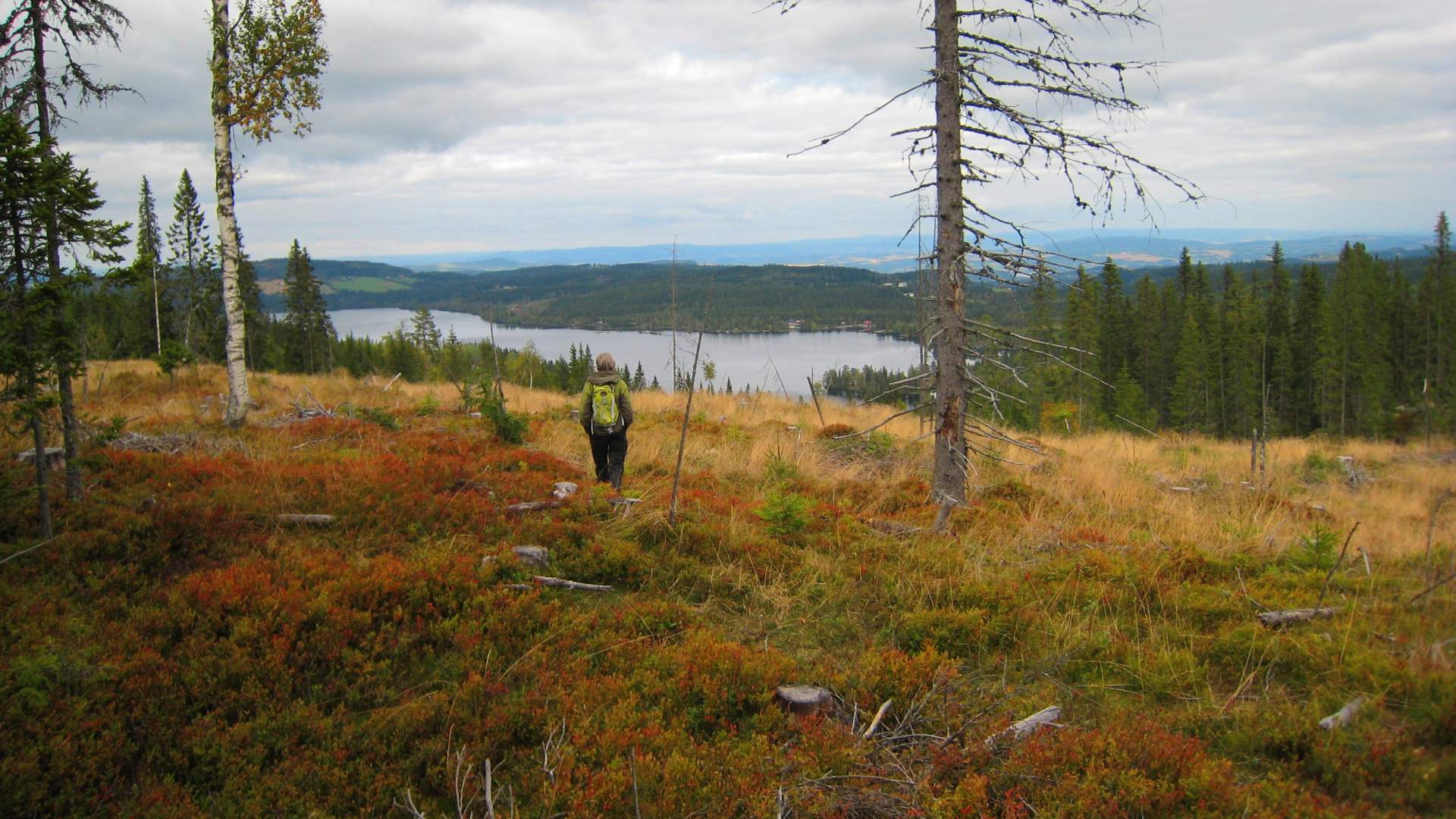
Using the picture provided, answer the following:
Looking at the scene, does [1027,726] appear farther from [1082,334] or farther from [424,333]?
[424,333]

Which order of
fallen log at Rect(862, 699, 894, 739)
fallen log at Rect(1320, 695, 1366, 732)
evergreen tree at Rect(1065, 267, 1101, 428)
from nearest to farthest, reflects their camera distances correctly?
1. fallen log at Rect(1320, 695, 1366, 732)
2. fallen log at Rect(862, 699, 894, 739)
3. evergreen tree at Rect(1065, 267, 1101, 428)

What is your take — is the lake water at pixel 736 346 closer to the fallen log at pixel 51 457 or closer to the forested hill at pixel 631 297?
the forested hill at pixel 631 297

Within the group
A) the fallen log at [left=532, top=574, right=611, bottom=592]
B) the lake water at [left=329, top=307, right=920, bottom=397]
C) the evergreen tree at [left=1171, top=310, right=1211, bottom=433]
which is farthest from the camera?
the evergreen tree at [left=1171, top=310, right=1211, bottom=433]

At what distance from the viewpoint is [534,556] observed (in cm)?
618

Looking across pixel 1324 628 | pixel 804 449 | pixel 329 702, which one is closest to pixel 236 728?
pixel 329 702

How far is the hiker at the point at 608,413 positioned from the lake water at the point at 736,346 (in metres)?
7.95

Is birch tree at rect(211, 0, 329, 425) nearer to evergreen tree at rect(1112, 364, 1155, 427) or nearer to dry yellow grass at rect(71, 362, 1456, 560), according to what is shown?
dry yellow grass at rect(71, 362, 1456, 560)

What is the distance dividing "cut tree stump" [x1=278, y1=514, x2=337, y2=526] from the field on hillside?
3.1 inches

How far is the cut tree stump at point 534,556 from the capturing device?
611 cm

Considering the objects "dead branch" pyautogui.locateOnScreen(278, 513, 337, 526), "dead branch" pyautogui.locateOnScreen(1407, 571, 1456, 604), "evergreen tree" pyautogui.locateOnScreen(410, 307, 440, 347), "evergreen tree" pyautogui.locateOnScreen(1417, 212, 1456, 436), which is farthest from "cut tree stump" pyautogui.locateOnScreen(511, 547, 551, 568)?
"evergreen tree" pyautogui.locateOnScreen(410, 307, 440, 347)

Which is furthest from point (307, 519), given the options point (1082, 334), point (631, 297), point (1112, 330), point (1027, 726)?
point (631, 297)

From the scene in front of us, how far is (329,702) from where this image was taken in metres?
4.23

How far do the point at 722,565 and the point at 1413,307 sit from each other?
60.6 m

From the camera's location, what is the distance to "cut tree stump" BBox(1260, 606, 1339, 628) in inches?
191
